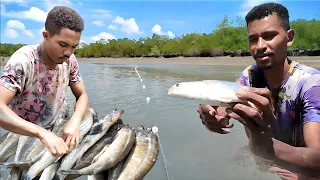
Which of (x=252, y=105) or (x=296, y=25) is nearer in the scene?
(x=252, y=105)

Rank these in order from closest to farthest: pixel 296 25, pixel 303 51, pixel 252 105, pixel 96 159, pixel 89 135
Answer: pixel 252 105 → pixel 96 159 → pixel 89 135 → pixel 303 51 → pixel 296 25

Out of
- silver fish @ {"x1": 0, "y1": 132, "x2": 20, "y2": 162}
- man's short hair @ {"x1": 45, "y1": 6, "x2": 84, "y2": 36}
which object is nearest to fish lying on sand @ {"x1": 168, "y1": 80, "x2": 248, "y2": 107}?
man's short hair @ {"x1": 45, "y1": 6, "x2": 84, "y2": 36}

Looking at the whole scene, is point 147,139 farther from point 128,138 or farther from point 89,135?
point 89,135

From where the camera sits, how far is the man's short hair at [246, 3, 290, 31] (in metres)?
2.78

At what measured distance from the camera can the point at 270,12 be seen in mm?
2779

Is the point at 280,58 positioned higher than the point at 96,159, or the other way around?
the point at 280,58

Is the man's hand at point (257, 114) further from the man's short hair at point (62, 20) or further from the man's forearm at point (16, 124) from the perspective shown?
the man's short hair at point (62, 20)

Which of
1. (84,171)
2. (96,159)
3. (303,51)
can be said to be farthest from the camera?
(303,51)

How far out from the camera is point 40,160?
294cm

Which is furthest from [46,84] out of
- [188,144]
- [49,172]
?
[188,144]

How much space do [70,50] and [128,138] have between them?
2.99ft

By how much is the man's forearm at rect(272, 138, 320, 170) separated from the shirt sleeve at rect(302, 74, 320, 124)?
29cm

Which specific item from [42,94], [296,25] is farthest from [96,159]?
[296,25]

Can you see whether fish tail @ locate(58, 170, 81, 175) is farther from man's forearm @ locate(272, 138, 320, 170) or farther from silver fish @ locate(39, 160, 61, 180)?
man's forearm @ locate(272, 138, 320, 170)
